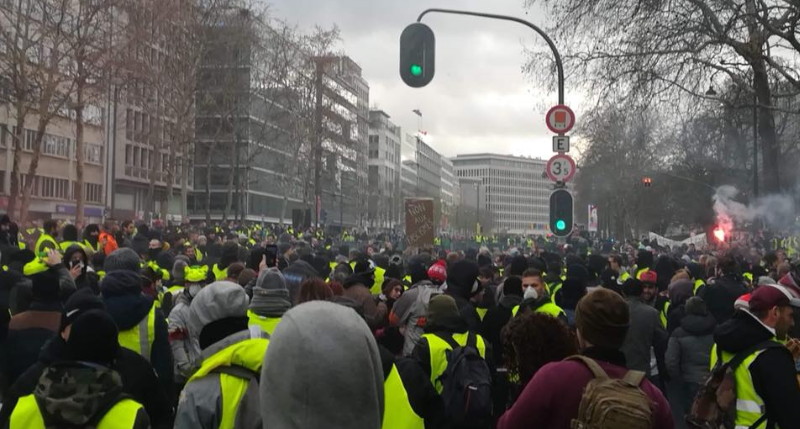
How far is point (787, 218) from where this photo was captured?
3828cm

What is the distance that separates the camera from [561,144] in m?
14.5

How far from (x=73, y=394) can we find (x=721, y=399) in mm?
3081

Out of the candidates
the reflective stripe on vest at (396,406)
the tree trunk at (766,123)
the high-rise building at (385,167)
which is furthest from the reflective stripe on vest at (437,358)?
the high-rise building at (385,167)

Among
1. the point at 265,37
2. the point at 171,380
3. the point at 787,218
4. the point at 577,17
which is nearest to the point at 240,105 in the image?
the point at 265,37

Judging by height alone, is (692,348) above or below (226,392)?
below

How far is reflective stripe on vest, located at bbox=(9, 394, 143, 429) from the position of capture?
3707mm

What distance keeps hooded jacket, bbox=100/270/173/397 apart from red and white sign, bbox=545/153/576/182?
902cm

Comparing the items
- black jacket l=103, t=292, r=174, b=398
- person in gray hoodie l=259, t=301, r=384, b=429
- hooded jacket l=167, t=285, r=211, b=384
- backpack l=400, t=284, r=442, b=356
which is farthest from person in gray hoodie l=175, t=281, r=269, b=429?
backpack l=400, t=284, r=442, b=356

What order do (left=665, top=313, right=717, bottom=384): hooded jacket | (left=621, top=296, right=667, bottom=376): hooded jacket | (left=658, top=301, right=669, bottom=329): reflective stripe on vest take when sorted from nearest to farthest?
1. (left=621, top=296, right=667, bottom=376): hooded jacket
2. (left=665, top=313, right=717, bottom=384): hooded jacket
3. (left=658, top=301, right=669, bottom=329): reflective stripe on vest

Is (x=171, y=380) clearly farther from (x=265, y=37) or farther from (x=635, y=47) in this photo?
(x=265, y=37)

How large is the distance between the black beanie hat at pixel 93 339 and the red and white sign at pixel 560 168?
10508 mm

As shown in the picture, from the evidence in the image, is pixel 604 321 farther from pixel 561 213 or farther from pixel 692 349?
pixel 561 213

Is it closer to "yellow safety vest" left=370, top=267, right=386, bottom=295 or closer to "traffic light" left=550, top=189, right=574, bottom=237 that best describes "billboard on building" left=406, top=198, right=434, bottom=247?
"traffic light" left=550, top=189, right=574, bottom=237

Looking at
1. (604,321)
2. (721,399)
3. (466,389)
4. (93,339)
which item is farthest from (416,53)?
(604,321)
